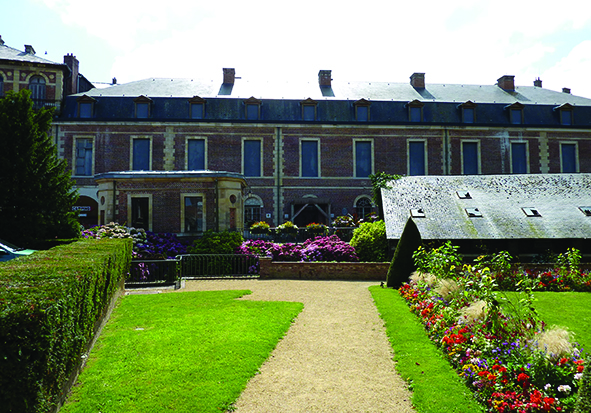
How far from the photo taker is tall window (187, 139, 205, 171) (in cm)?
2858

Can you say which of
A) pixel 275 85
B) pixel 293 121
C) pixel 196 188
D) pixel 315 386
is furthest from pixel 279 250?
pixel 275 85

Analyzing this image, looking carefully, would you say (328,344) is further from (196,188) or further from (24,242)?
(196,188)

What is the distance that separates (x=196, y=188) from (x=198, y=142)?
1068 cm

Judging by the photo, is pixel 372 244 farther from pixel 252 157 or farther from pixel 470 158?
pixel 470 158

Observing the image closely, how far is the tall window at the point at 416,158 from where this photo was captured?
2970 centimetres

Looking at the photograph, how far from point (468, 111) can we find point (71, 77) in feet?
91.6

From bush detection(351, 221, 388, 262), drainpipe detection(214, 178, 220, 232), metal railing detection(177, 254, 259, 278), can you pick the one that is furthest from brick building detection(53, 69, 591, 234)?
metal railing detection(177, 254, 259, 278)

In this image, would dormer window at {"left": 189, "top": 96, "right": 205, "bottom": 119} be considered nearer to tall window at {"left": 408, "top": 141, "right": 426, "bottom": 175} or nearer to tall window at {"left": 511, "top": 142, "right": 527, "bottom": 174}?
tall window at {"left": 408, "top": 141, "right": 426, "bottom": 175}

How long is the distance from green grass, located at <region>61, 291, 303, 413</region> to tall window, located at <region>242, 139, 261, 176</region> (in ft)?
63.0

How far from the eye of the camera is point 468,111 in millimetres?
30391

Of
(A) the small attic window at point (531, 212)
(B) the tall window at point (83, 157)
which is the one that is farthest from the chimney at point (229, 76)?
(A) the small attic window at point (531, 212)

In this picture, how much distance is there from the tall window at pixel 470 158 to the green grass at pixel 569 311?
61.9 feet

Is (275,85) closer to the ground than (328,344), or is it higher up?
higher up

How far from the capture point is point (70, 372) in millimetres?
4914
